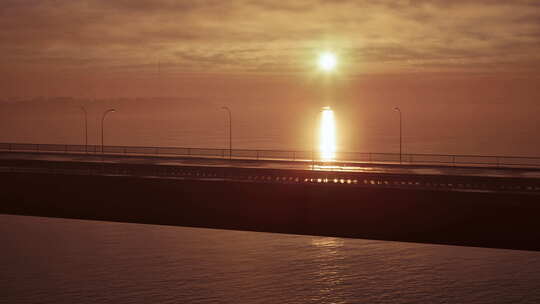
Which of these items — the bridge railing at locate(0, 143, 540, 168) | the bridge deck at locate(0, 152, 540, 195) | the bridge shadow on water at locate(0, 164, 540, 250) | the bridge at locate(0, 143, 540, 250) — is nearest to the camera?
the bridge shadow on water at locate(0, 164, 540, 250)

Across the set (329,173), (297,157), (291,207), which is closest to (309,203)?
(291,207)

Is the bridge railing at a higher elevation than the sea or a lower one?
higher

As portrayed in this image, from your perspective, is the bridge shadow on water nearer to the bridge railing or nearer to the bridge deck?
the bridge deck

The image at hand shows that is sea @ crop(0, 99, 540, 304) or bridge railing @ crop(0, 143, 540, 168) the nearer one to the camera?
sea @ crop(0, 99, 540, 304)

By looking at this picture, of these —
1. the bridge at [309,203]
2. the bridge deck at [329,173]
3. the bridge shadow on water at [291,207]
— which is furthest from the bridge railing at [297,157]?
the bridge shadow on water at [291,207]

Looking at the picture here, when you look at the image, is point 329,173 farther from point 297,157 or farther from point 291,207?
point 297,157

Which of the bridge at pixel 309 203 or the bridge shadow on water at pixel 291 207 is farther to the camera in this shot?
the bridge at pixel 309 203

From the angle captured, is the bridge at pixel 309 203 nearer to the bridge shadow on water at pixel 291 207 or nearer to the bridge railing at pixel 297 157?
the bridge shadow on water at pixel 291 207

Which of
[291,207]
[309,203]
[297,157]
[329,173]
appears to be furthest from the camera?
[297,157]

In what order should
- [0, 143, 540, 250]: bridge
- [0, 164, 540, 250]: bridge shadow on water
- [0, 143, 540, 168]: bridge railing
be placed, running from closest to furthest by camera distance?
[0, 164, 540, 250]: bridge shadow on water → [0, 143, 540, 250]: bridge → [0, 143, 540, 168]: bridge railing

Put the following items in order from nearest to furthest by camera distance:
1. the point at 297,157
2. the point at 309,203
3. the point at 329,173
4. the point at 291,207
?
the point at 309,203 → the point at 291,207 → the point at 329,173 → the point at 297,157

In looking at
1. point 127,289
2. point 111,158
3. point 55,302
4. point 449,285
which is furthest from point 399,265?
point 111,158

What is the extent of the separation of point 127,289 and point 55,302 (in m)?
5.13

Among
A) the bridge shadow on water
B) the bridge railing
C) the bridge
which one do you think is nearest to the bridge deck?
the bridge
